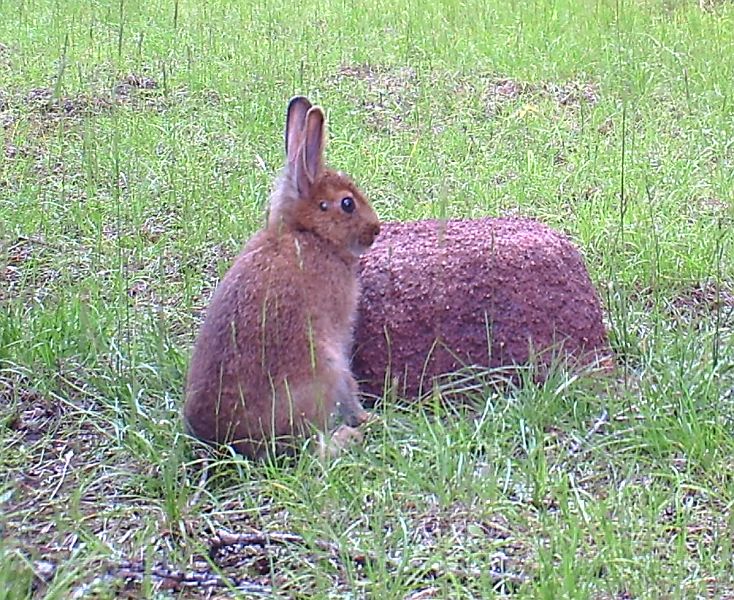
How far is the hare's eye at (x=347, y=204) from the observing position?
12.8ft

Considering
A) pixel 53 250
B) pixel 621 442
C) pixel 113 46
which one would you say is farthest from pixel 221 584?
pixel 113 46

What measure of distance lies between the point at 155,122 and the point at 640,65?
3162 mm

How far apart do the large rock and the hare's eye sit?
288 mm

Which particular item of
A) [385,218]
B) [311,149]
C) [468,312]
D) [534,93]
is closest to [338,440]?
[468,312]

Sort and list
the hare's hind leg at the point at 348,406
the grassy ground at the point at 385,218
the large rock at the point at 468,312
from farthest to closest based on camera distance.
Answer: the large rock at the point at 468,312 < the hare's hind leg at the point at 348,406 < the grassy ground at the point at 385,218

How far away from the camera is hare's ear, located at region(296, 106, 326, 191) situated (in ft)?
12.2

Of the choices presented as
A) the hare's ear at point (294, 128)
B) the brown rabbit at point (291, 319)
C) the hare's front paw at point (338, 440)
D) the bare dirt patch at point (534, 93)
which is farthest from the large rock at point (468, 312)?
the bare dirt patch at point (534, 93)

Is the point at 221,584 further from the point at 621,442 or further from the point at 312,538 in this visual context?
the point at 621,442

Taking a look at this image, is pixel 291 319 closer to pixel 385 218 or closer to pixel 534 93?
pixel 385 218

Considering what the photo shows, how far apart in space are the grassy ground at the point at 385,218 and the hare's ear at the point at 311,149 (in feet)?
2.31

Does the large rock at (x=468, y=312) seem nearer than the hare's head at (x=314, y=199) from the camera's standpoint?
No

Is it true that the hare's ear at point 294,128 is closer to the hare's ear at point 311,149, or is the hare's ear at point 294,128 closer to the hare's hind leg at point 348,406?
the hare's ear at point 311,149

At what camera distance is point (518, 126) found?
22.8 feet

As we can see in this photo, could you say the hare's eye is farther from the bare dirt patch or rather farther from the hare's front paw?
the bare dirt patch
